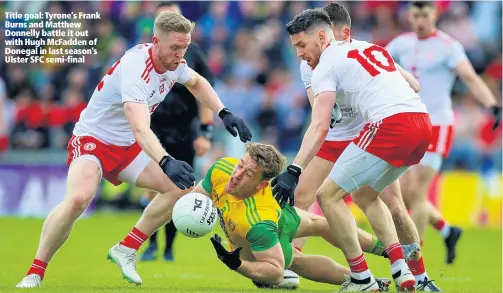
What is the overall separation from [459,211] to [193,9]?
6.71 metres

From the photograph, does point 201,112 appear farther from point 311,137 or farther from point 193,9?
point 193,9

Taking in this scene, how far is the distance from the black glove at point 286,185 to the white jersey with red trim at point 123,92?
1468 mm

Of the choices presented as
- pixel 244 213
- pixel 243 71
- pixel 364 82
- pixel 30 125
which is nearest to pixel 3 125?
pixel 30 125

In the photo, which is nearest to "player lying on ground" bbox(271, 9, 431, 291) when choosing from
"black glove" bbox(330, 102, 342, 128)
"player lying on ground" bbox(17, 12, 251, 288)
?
"black glove" bbox(330, 102, 342, 128)

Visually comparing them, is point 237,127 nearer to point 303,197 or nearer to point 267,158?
point 267,158

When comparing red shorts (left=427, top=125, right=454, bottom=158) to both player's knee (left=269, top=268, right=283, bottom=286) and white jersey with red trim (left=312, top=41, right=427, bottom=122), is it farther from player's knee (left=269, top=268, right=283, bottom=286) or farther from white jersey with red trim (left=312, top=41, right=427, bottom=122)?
player's knee (left=269, top=268, right=283, bottom=286)

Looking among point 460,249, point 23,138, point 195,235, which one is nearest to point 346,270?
point 195,235

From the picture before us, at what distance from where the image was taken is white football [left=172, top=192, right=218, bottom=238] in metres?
8.00

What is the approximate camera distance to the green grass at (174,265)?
9016mm

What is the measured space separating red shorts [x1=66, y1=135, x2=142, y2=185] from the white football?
97cm

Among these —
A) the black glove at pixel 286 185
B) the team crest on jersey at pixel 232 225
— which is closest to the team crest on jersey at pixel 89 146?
the team crest on jersey at pixel 232 225

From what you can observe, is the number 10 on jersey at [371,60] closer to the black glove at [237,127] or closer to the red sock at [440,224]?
the black glove at [237,127]

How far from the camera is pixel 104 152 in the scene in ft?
28.8

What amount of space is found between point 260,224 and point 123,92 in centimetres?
157
